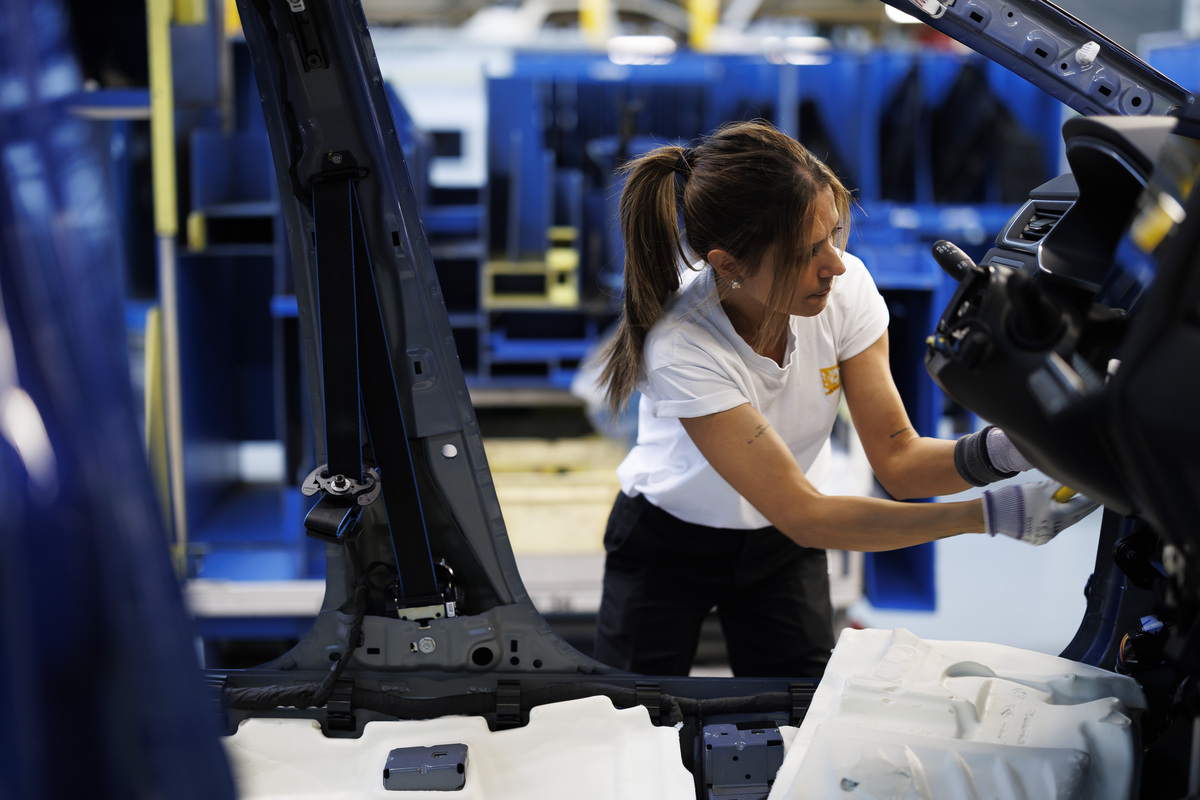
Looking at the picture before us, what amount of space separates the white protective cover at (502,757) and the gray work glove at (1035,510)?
546mm

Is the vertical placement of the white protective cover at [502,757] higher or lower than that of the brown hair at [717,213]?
lower

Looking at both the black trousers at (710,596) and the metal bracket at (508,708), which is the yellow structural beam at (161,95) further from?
the metal bracket at (508,708)

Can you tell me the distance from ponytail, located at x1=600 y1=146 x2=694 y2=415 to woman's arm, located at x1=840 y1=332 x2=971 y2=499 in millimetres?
385

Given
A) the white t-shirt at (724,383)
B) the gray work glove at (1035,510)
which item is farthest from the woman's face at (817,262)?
the gray work glove at (1035,510)

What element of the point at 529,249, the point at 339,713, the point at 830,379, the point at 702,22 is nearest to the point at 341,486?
the point at 339,713

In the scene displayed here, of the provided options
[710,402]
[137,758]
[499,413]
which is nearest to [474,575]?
[710,402]

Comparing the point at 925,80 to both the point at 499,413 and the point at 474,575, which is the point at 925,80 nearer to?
the point at 499,413

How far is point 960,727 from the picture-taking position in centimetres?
114

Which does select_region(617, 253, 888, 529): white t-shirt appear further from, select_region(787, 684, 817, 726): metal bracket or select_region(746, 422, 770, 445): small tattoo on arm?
select_region(787, 684, 817, 726): metal bracket

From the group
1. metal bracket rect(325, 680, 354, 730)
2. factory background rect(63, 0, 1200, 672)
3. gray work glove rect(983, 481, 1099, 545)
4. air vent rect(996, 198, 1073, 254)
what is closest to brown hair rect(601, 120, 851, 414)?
air vent rect(996, 198, 1073, 254)

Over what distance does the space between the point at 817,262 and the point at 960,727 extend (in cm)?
71

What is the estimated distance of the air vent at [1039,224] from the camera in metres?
→ 1.22

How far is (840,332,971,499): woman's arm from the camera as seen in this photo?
150 centimetres

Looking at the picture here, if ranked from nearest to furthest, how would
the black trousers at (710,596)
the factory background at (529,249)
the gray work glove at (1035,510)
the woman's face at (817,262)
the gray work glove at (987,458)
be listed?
the gray work glove at (1035,510) < the gray work glove at (987,458) < the woman's face at (817,262) < the black trousers at (710,596) < the factory background at (529,249)
